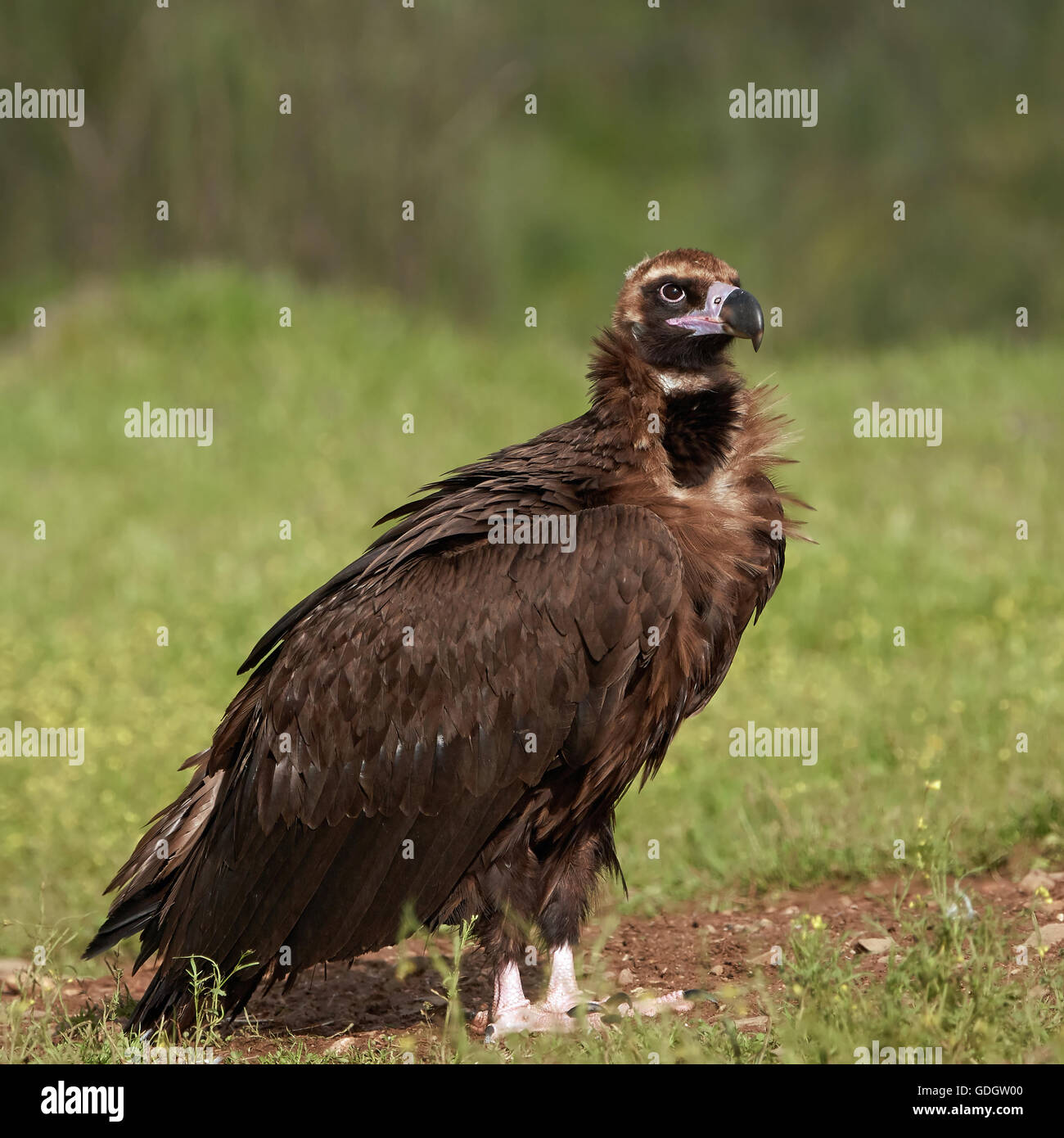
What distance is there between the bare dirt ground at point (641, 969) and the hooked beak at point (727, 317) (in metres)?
1.83

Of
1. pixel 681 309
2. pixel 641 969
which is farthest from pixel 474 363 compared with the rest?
pixel 641 969

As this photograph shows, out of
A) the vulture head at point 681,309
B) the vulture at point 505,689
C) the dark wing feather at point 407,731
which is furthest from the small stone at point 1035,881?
the vulture head at point 681,309

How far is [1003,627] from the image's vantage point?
8.69 m

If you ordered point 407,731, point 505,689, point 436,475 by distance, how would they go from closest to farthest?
point 505,689 < point 407,731 < point 436,475

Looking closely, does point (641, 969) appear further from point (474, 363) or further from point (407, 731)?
point (474, 363)

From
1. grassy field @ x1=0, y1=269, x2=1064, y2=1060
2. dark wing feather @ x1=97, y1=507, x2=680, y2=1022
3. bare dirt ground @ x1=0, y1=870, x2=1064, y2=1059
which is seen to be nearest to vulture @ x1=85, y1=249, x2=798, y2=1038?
dark wing feather @ x1=97, y1=507, x2=680, y2=1022

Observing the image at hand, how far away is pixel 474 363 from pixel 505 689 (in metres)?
11.4

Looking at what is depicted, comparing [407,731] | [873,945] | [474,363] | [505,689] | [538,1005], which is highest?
[474,363]

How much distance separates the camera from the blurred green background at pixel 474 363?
22.6ft

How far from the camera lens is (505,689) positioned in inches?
165

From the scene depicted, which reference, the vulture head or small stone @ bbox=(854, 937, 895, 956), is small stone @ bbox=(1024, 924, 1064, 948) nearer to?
small stone @ bbox=(854, 937, 895, 956)

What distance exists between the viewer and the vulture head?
181 inches

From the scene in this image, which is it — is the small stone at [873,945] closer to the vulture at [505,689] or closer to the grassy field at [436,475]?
the grassy field at [436,475]

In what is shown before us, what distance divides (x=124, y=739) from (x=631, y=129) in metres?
24.1
